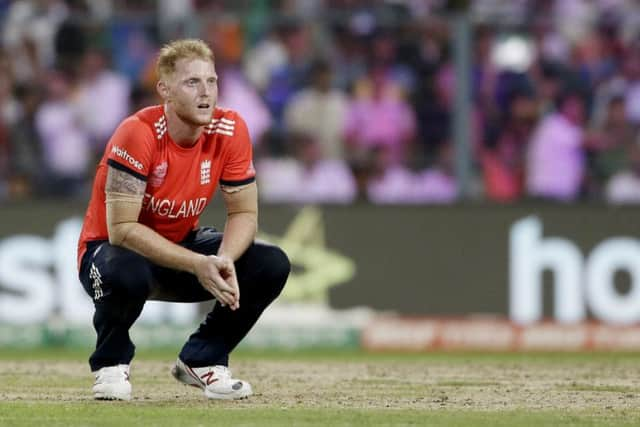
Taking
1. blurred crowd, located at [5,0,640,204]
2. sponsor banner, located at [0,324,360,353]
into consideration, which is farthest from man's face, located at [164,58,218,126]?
blurred crowd, located at [5,0,640,204]

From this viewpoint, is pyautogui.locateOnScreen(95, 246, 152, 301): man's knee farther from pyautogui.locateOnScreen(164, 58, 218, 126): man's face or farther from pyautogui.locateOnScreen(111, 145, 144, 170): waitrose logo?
pyautogui.locateOnScreen(164, 58, 218, 126): man's face

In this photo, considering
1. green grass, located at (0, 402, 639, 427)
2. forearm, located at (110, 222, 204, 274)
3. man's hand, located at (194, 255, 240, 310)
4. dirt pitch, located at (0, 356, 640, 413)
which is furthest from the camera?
dirt pitch, located at (0, 356, 640, 413)

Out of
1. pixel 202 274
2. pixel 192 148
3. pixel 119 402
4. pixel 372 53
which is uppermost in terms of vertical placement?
pixel 372 53

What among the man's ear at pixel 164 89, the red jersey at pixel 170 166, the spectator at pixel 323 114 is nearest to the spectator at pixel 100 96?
the spectator at pixel 323 114

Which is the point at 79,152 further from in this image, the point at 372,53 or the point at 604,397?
the point at 604,397

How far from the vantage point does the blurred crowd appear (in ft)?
43.9

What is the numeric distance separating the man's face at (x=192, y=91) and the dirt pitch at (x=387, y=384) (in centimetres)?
148

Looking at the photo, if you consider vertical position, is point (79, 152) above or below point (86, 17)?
below

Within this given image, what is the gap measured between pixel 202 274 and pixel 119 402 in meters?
0.82

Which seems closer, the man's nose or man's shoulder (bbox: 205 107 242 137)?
the man's nose

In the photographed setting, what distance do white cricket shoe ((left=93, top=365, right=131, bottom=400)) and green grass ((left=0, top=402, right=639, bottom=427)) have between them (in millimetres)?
165

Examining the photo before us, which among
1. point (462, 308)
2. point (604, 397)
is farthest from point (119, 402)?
point (462, 308)

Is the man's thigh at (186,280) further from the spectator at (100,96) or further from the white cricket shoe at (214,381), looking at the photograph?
the spectator at (100,96)

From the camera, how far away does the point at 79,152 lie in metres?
13.6
